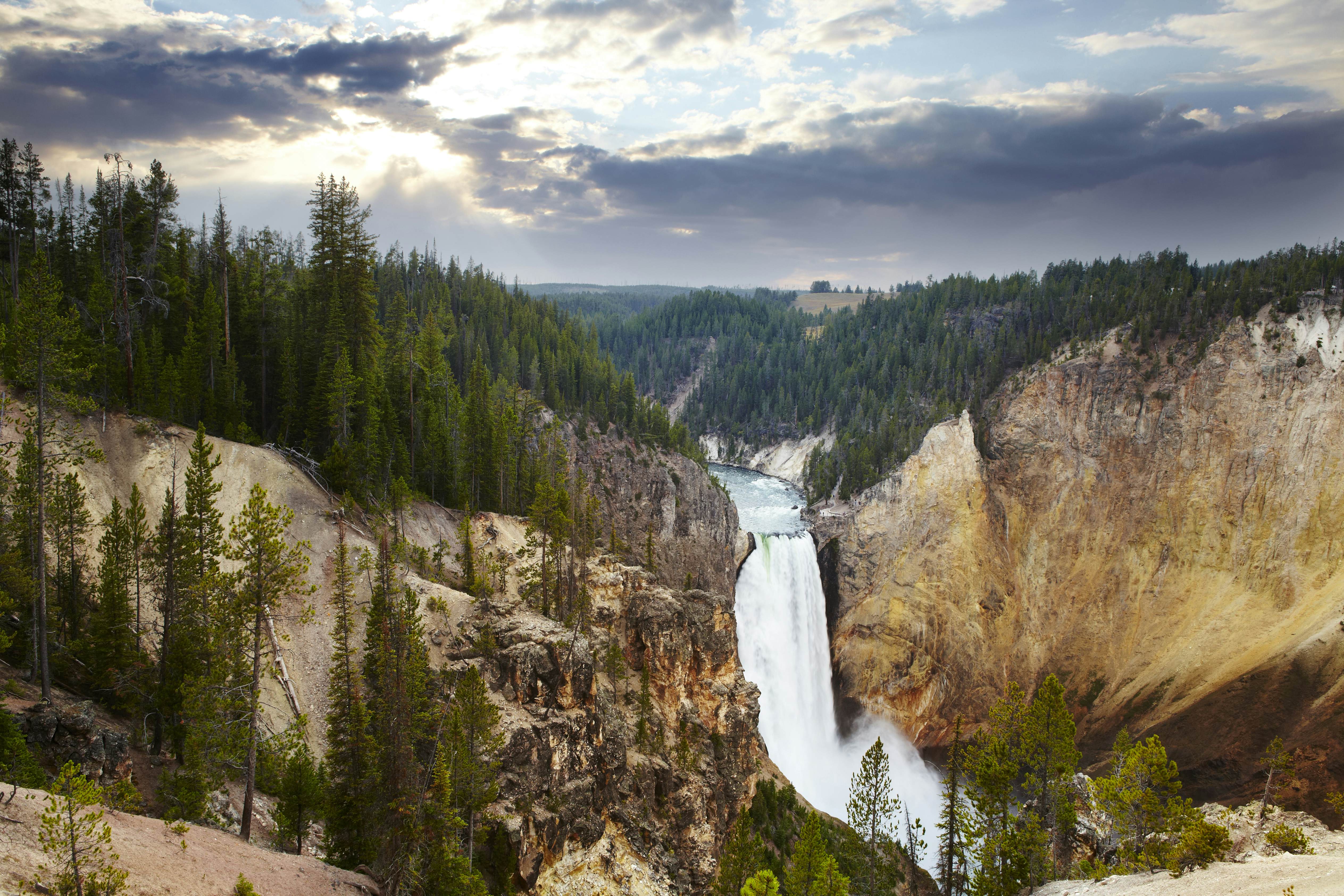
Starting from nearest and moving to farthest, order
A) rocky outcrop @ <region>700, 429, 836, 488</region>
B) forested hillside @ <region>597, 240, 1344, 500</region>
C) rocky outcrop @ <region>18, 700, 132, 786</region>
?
rocky outcrop @ <region>18, 700, 132, 786</region>
forested hillside @ <region>597, 240, 1344, 500</region>
rocky outcrop @ <region>700, 429, 836, 488</region>

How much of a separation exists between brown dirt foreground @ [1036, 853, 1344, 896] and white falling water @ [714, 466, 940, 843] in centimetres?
3794

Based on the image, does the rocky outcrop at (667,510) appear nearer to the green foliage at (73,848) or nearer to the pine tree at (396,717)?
the pine tree at (396,717)

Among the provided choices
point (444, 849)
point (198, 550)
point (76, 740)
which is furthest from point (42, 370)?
point (444, 849)

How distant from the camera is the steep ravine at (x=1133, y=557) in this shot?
60.4 meters

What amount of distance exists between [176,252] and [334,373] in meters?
22.4

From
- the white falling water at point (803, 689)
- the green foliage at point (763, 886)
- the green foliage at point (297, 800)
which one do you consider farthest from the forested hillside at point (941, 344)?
the green foliage at point (297, 800)

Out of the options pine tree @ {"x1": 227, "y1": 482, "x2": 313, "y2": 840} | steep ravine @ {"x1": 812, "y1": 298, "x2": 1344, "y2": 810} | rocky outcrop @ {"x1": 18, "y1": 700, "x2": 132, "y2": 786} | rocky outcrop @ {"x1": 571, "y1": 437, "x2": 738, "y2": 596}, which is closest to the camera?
rocky outcrop @ {"x1": 18, "y1": 700, "x2": 132, "y2": 786}

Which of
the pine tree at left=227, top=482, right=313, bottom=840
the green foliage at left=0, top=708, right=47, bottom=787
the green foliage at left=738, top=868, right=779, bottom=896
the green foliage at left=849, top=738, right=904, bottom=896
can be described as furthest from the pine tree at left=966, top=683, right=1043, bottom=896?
the green foliage at left=0, top=708, right=47, bottom=787

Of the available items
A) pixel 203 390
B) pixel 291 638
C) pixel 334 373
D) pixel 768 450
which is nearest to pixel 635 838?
pixel 291 638

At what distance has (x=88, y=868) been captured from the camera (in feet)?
53.9

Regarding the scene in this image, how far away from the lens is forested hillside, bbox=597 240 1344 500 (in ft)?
254

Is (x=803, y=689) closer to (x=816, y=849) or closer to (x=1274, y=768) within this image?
(x=1274, y=768)

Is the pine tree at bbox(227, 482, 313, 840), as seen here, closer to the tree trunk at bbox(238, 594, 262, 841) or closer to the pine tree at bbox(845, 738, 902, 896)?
the tree trunk at bbox(238, 594, 262, 841)

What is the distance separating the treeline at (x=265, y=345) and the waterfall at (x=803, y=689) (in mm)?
29997
